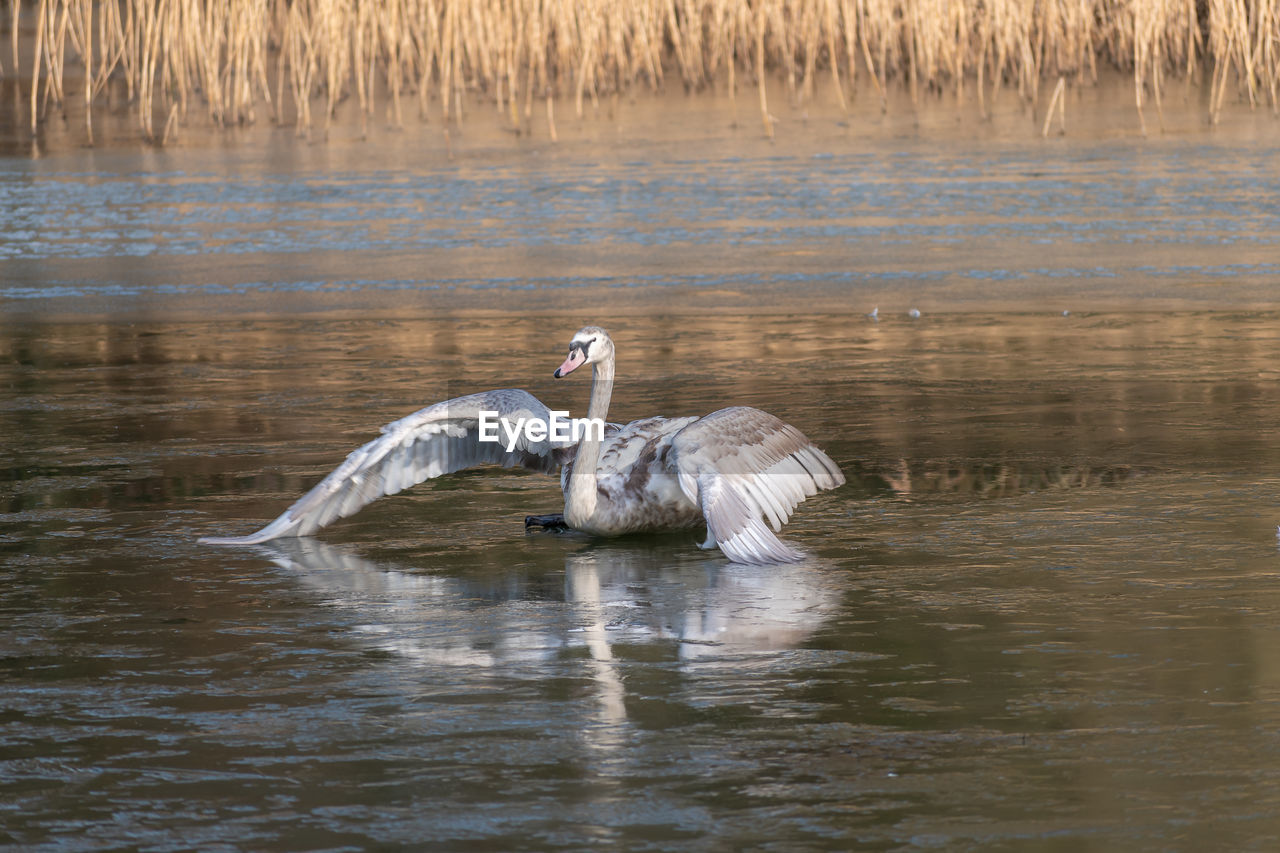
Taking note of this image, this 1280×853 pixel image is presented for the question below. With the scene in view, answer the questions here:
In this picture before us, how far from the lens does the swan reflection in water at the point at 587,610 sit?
17.4ft

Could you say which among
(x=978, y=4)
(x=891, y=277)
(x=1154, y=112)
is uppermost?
(x=978, y=4)

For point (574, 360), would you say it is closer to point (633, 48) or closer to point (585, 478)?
point (585, 478)

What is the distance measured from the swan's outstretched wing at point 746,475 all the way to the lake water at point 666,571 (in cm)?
11

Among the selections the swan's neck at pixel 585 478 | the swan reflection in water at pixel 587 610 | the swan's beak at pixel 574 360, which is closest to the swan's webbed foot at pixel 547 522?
the swan's neck at pixel 585 478

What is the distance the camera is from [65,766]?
444 centimetres

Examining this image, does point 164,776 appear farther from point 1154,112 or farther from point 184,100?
point 1154,112

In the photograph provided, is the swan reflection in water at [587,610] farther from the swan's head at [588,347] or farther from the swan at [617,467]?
the swan's head at [588,347]

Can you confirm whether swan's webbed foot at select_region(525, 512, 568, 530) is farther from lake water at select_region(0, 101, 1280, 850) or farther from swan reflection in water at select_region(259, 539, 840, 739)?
swan reflection in water at select_region(259, 539, 840, 739)

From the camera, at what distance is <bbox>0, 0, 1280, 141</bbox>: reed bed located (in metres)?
21.0

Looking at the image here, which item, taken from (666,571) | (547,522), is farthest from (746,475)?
(547,522)

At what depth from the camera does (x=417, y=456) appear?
24.3 feet

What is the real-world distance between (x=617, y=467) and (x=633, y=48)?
1738 centimetres

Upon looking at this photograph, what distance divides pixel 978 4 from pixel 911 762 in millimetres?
19884

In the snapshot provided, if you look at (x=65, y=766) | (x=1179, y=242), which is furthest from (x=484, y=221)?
(x=65, y=766)
